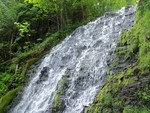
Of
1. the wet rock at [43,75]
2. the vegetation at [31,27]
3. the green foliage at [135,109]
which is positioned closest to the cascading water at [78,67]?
the wet rock at [43,75]

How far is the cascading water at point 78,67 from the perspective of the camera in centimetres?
777

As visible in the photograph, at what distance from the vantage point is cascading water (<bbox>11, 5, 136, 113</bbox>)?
25.5ft

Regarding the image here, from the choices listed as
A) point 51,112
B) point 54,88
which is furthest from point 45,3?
point 51,112

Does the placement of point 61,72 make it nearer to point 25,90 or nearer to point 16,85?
point 25,90

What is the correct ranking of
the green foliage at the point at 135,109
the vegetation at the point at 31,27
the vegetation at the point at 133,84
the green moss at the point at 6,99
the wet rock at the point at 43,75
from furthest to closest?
the vegetation at the point at 31,27
the wet rock at the point at 43,75
the green moss at the point at 6,99
the vegetation at the point at 133,84
the green foliage at the point at 135,109

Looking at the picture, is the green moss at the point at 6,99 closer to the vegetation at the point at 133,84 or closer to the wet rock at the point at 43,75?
the wet rock at the point at 43,75

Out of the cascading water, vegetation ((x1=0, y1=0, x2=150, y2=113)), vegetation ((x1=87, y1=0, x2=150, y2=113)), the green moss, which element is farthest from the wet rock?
vegetation ((x1=87, y1=0, x2=150, y2=113))

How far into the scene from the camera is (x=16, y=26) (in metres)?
14.6

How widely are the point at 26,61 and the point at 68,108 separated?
219 inches

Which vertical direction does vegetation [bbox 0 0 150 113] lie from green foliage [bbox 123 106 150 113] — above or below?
above

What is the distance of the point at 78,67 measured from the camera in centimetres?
903

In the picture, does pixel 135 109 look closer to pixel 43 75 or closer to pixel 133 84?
pixel 133 84

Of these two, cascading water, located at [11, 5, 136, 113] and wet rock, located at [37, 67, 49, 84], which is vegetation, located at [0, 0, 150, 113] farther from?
wet rock, located at [37, 67, 49, 84]

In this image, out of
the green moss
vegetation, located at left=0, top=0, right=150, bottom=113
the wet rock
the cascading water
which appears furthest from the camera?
vegetation, located at left=0, top=0, right=150, bottom=113
